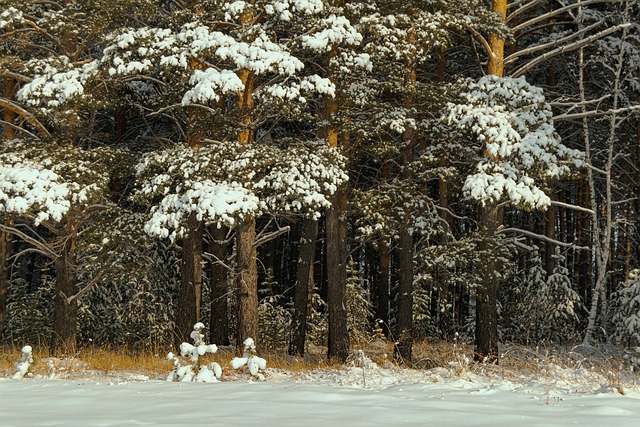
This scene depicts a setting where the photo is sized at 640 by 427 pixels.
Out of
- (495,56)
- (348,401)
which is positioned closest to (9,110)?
(495,56)

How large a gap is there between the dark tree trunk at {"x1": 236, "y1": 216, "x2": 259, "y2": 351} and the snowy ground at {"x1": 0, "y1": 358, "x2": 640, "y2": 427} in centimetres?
528

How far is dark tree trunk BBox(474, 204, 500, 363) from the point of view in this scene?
14.4m

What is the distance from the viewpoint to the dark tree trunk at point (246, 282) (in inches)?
530

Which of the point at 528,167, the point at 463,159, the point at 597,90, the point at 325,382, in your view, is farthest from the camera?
the point at 597,90

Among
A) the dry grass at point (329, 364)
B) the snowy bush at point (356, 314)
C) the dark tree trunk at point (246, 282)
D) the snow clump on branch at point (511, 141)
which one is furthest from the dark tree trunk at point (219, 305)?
the snow clump on branch at point (511, 141)

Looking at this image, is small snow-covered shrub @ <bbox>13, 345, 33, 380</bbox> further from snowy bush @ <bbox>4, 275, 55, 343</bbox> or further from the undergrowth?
snowy bush @ <bbox>4, 275, 55, 343</bbox>

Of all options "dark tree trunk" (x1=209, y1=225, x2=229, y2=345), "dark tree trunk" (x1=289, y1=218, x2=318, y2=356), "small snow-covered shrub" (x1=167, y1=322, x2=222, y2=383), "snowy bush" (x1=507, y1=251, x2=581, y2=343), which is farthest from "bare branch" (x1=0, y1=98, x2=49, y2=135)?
"snowy bush" (x1=507, y1=251, x2=581, y2=343)

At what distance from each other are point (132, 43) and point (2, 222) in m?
6.22

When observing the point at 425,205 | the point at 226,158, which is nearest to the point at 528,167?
the point at 425,205

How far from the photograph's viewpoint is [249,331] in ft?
44.5

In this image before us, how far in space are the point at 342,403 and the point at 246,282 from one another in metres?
7.82

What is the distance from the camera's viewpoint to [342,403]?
19.2ft

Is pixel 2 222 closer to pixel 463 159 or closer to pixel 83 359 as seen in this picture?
pixel 83 359

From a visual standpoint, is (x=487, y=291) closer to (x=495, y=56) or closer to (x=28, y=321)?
(x=495, y=56)
